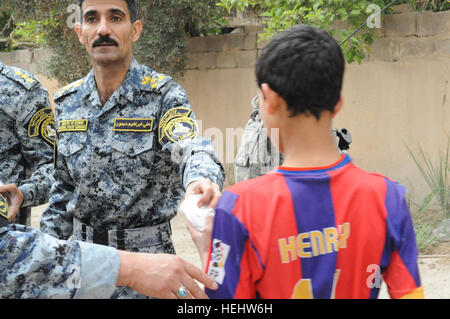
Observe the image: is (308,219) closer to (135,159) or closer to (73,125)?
(135,159)

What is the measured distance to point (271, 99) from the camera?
1579mm

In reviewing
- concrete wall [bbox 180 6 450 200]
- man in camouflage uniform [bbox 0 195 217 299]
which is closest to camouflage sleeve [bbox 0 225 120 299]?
man in camouflage uniform [bbox 0 195 217 299]

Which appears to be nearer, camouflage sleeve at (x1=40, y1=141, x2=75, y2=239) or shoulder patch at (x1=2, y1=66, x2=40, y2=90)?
camouflage sleeve at (x1=40, y1=141, x2=75, y2=239)

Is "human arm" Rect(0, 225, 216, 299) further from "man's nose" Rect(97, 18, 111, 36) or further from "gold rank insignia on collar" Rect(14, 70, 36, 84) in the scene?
"gold rank insignia on collar" Rect(14, 70, 36, 84)

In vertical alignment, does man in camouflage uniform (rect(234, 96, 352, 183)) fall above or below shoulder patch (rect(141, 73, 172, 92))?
below

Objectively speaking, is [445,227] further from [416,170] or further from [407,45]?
[407,45]

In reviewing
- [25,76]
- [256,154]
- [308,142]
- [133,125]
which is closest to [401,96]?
[256,154]

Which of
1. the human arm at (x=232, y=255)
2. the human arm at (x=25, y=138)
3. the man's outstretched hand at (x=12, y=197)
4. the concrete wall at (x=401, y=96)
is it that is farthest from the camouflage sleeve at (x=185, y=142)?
the concrete wall at (x=401, y=96)

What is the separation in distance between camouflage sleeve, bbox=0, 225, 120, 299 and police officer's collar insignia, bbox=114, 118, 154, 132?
0.81 metres

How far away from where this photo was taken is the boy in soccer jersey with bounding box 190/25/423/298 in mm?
1537

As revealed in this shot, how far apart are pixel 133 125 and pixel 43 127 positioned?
77cm

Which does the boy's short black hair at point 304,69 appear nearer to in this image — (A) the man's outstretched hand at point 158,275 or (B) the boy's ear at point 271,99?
(B) the boy's ear at point 271,99

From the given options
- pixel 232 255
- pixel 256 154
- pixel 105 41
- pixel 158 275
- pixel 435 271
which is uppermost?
pixel 105 41

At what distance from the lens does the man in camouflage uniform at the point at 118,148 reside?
8.14ft
